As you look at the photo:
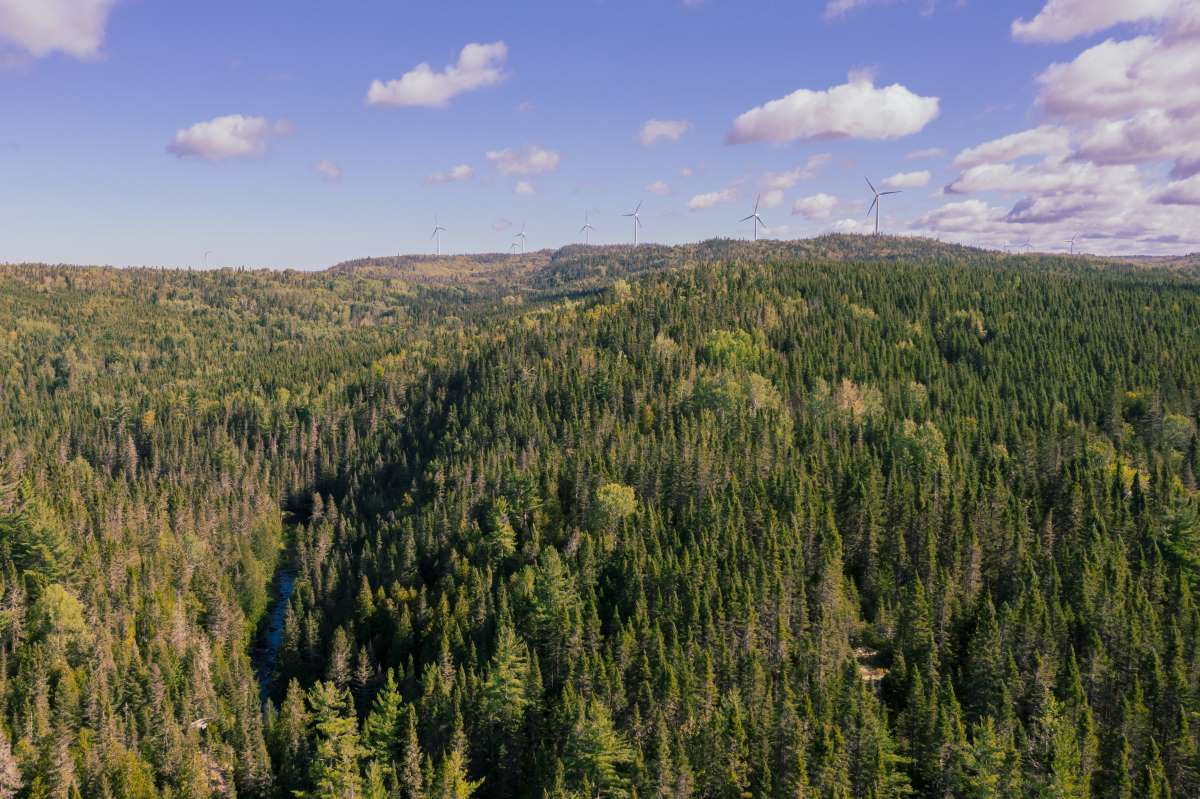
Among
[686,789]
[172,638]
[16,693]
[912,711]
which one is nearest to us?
[686,789]

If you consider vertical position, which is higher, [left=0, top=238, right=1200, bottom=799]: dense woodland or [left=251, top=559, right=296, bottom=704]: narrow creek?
[left=0, top=238, right=1200, bottom=799]: dense woodland

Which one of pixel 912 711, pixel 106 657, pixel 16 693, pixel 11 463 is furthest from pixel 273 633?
pixel 912 711

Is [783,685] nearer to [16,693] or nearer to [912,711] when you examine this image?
[912,711]

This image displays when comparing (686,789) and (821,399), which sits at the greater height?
(821,399)

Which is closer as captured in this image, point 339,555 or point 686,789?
point 686,789

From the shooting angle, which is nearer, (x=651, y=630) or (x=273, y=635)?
(x=651, y=630)

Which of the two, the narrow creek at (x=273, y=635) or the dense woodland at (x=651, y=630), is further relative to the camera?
the narrow creek at (x=273, y=635)

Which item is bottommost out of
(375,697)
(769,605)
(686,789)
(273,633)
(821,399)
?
(273,633)

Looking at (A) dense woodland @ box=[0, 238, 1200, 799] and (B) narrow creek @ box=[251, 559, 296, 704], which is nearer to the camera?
(A) dense woodland @ box=[0, 238, 1200, 799]

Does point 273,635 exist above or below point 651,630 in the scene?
below

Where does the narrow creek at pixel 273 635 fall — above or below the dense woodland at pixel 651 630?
below

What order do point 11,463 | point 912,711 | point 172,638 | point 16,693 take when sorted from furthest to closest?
1. point 11,463
2. point 172,638
3. point 16,693
4. point 912,711
